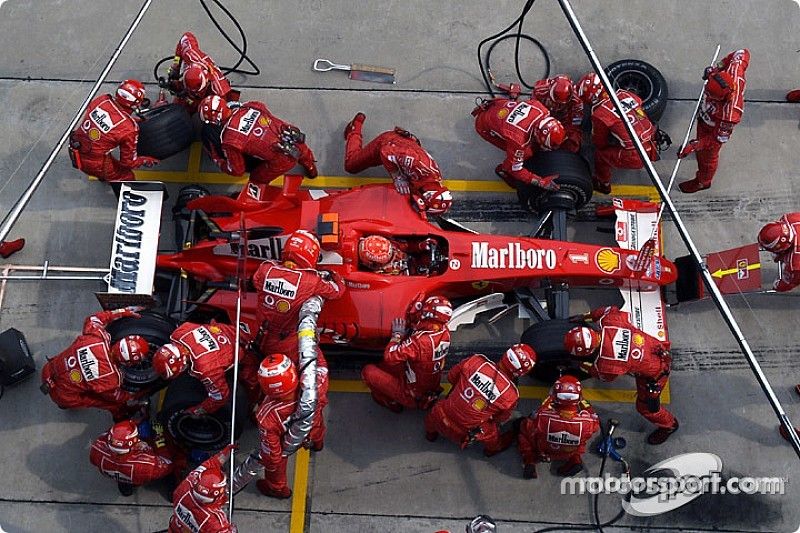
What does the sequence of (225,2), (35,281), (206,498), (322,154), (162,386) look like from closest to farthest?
(206,498) < (162,386) < (35,281) < (322,154) < (225,2)

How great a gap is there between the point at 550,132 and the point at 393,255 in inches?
78.0

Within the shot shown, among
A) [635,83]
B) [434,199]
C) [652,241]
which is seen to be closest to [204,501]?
[434,199]

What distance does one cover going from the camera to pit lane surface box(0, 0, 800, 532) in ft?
25.1

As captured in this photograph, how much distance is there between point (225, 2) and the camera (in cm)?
999

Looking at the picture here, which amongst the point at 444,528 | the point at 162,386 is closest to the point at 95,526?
the point at 162,386

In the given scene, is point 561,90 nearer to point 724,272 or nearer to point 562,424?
point 724,272

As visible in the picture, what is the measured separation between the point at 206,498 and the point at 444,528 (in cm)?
244

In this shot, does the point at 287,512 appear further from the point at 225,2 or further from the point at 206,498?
the point at 225,2

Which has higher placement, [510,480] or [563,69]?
[563,69]

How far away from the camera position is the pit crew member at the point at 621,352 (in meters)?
6.93

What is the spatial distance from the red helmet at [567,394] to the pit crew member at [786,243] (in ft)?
7.98

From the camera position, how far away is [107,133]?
7859 mm

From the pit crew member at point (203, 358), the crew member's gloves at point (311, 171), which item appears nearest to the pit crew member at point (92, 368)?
the pit crew member at point (203, 358)

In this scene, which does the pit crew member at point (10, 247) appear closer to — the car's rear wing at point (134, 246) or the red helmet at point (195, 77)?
the car's rear wing at point (134, 246)
